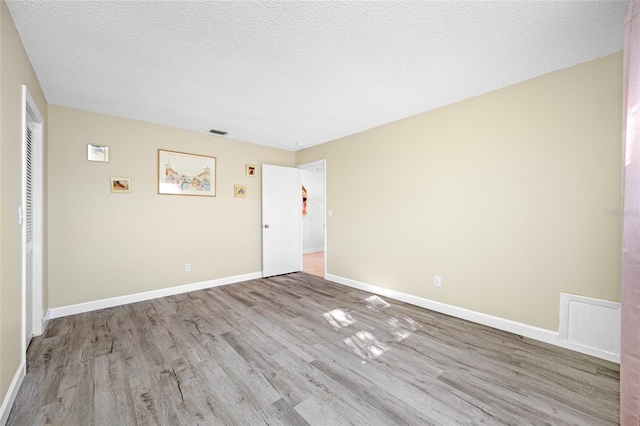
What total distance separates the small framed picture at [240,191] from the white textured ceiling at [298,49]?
1.62 meters

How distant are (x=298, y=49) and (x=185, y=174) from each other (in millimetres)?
2744

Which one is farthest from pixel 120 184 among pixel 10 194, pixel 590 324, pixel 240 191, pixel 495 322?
pixel 590 324

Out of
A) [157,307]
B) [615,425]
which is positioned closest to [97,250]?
[157,307]

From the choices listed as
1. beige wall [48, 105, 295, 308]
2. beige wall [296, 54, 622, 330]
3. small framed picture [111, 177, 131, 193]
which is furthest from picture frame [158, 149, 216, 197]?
beige wall [296, 54, 622, 330]

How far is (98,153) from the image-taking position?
124 inches

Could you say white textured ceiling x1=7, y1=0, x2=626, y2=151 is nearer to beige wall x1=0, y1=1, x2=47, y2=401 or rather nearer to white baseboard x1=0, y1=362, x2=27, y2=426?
beige wall x1=0, y1=1, x2=47, y2=401

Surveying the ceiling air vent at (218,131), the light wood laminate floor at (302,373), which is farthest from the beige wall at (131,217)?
the light wood laminate floor at (302,373)

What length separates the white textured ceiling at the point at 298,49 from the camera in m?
1.58

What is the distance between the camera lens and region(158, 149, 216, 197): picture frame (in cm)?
365

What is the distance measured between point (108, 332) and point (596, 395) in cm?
404

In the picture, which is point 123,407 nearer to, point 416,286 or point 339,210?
point 416,286

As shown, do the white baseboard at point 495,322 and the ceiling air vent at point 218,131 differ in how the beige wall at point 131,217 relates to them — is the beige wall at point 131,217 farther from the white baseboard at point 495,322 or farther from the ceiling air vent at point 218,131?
the white baseboard at point 495,322

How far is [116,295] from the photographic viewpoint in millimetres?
3273

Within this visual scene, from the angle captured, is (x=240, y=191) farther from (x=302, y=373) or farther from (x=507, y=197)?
(x=507, y=197)
